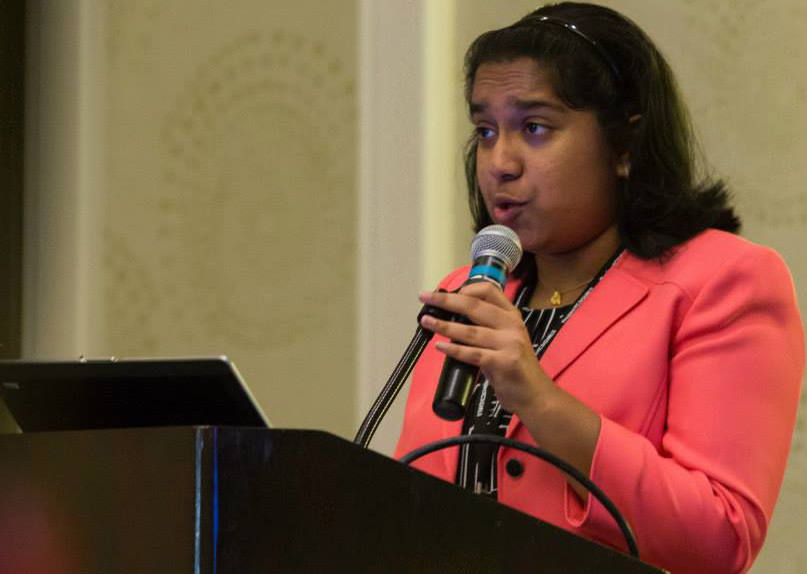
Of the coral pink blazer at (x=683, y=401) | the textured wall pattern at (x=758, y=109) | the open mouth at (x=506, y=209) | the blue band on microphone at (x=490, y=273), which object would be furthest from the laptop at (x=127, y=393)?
the textured wall pattern at (x=758, y=109)

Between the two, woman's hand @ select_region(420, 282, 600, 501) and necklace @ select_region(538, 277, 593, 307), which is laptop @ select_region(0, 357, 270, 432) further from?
necklace @ select_region(538, 277, 593, 307)

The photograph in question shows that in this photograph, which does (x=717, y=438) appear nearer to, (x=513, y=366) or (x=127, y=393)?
(x=513, y=366)

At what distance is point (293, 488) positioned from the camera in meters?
0.83

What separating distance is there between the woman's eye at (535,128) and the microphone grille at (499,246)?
0.26 metres

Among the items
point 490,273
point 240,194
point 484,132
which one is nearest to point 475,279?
point 490,273

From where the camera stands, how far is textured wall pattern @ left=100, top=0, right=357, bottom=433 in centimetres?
296

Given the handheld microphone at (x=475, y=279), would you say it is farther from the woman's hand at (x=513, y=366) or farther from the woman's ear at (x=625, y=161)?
the woman's ear at (x=625, y=161)

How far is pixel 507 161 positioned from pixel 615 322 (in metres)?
0.26

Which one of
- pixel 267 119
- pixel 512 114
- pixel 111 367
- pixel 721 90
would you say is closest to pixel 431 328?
pixel 111 367

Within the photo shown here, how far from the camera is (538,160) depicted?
5.10 ft

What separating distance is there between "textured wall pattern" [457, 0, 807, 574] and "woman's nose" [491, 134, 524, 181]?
1052 millimetres

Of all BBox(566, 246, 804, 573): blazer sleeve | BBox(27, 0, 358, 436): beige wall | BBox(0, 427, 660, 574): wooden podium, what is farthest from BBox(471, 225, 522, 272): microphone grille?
BBox(27, 0, 358, 436): beige wall

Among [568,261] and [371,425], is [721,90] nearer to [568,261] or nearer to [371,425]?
[568,261]

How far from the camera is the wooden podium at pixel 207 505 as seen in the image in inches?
32.0
